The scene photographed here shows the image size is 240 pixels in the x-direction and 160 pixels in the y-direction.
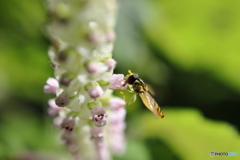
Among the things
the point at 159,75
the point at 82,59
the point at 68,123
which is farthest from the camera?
the point at 159,75

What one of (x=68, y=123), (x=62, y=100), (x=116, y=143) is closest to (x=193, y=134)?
(x=116, y=143)

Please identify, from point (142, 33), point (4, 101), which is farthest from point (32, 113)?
point (142, 33)

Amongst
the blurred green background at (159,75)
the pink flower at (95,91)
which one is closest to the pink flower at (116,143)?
the blurred green background at (159,75)

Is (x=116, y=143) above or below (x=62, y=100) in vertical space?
above

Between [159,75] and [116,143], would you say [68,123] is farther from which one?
[159,75]

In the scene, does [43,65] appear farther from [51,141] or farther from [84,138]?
[84,138]

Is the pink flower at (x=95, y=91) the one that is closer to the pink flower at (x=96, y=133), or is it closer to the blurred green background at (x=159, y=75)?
the pink flower at (x=96, y=133)

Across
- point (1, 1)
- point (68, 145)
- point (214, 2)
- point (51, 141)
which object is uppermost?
point (214, 2)
